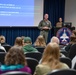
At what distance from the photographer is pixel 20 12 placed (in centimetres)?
1054

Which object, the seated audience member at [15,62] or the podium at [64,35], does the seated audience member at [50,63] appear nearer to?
the seated audience member at [15,62]

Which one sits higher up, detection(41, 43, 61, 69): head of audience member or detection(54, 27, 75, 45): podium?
detection(41, 43, 61, 69): head of audience member

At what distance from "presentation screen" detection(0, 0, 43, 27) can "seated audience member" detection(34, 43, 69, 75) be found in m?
7.30

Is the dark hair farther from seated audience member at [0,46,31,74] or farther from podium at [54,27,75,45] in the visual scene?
podium at [54,27,75,45]

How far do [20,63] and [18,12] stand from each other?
7739mm

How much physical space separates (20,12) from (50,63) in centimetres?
779

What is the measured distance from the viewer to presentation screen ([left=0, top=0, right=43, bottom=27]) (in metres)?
10.2

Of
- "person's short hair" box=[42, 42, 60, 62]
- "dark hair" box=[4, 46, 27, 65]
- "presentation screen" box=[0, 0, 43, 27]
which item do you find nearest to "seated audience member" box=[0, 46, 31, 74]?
"dark hair" box=[4, 46, 27, 65]

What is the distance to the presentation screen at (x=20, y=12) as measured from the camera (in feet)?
33.5

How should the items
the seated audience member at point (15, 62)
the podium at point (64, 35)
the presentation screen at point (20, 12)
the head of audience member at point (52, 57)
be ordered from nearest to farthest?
the seated audience member at point (15, 62) → the head of audience member at point (52, 57) → the podium at point (64, 35) → the presentation screen at point (20, 12)

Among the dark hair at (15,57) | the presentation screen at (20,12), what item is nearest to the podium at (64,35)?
the presentation screen at (20,12)

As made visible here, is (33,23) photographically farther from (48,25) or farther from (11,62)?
(11,62)

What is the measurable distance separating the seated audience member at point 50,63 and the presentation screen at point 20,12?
7.30 meters

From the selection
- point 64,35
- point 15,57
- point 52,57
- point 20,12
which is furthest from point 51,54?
point 20,12
